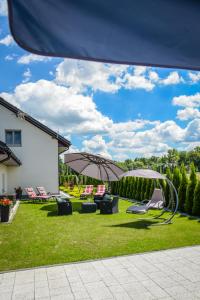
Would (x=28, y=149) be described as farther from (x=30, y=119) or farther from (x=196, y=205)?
(x=196, y=205)

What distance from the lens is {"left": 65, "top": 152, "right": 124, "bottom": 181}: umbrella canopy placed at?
15.5 m

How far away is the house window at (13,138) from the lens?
811 inches

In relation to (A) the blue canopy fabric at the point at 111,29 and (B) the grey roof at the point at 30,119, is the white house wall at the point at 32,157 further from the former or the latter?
(A) the blue canopy fabric at the point at 111,29

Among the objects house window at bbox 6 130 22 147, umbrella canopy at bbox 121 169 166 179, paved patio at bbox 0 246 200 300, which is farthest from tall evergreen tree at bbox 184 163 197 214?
house window at bbox 6 130 22 147

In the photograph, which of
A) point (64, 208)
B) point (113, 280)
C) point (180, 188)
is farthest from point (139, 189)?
point (113, 280)

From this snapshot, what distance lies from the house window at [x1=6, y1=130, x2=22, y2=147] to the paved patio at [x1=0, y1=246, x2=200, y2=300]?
15.9m

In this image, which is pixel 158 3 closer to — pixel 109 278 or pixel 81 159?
pixel 109 278

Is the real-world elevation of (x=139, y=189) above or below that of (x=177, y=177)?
below

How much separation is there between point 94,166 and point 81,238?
9.22 meters

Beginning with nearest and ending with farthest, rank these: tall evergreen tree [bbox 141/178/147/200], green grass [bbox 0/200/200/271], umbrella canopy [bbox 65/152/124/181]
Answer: green grass [bbox 0/200/200/271] < umbrella canopy [bbox 65/152/124/181] < tall evergreen tree [bbox 141/178/147/200]

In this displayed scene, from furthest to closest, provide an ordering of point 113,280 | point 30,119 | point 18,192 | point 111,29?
point 30,119 → point 18,192 → point 113,280 → point 111,29

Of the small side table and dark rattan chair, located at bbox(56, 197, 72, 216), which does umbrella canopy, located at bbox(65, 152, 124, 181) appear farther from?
dark rattan chair, located at bbox(56, 197, 72, 216)

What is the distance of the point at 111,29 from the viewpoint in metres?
1.11

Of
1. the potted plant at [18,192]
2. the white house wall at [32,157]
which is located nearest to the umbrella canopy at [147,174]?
the potted plant at [18,192]
